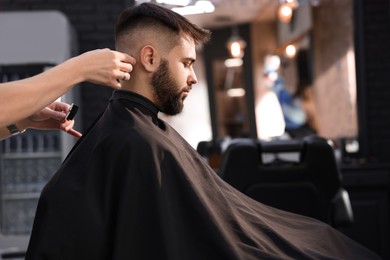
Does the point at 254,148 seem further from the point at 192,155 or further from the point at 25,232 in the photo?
the point at 25,232

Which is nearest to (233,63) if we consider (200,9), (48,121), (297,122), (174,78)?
(200,9)

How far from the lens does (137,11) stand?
167 centimetres

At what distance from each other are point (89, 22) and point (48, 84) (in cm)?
325

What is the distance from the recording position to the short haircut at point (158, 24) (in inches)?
64.2

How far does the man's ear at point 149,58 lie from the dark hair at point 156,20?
0.08 m

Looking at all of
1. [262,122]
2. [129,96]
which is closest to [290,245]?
[129,96]

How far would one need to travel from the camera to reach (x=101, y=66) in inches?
55.5

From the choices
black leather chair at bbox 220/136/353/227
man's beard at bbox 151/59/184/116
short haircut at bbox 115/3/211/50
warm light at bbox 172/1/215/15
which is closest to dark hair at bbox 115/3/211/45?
short haircut at bbox 115/3/211/50

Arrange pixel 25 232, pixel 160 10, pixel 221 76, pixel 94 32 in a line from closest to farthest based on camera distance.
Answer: pixel 160 10
pixel 25 232
pixel 94 32
pixel 221 76

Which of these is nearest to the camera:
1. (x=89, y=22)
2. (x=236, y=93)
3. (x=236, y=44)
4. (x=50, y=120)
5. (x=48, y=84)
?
(x=48, y=84)

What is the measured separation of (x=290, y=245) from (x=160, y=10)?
0.73m

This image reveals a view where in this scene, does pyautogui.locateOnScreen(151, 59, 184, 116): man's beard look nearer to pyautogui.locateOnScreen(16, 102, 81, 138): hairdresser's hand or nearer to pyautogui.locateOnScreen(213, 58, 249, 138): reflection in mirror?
pyautogui.locateOnScreen(16, 102, 81, 138): hairdresser's hand

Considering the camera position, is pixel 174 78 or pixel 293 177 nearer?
pixel 174 78

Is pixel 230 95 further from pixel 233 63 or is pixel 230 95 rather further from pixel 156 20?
pixel 156 20
